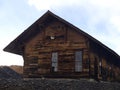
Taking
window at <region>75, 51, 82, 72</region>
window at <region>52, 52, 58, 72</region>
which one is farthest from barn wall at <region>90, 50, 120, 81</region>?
window at <region>52, 52, 58, 72</region>

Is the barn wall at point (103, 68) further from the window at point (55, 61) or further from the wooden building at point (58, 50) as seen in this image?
the window at point (55, 61)

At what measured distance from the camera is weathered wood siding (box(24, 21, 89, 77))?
70.8 ft

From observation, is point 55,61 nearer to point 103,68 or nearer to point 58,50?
point 58,50

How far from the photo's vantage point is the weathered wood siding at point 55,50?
21.6 meters

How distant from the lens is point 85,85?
15109mm

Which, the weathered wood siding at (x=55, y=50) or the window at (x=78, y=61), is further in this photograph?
the weathered wood siding at (x=55, y=50)

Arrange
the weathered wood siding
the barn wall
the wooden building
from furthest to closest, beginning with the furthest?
the barn wall < the weathered wood siding < the wooden building

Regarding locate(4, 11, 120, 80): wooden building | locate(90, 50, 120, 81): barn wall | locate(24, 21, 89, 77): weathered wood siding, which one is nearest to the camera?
locate(4, 11, 120, 80): wooden building

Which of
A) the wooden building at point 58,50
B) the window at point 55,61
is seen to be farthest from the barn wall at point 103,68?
the window at point 55,61

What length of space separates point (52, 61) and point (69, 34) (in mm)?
2711

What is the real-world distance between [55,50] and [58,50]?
Answer: 0.90ft

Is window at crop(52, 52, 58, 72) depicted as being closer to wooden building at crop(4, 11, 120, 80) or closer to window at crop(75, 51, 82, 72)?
wooden building at crop(4, 11, 120, 80)

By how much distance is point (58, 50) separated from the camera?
22516mm

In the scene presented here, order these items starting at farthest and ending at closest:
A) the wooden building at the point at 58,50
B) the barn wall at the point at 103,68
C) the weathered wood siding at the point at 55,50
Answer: the barn wall at the point at 103,68 < the weathered wood siding at the point at 55,50 < the wooden building at the point at 58,50
